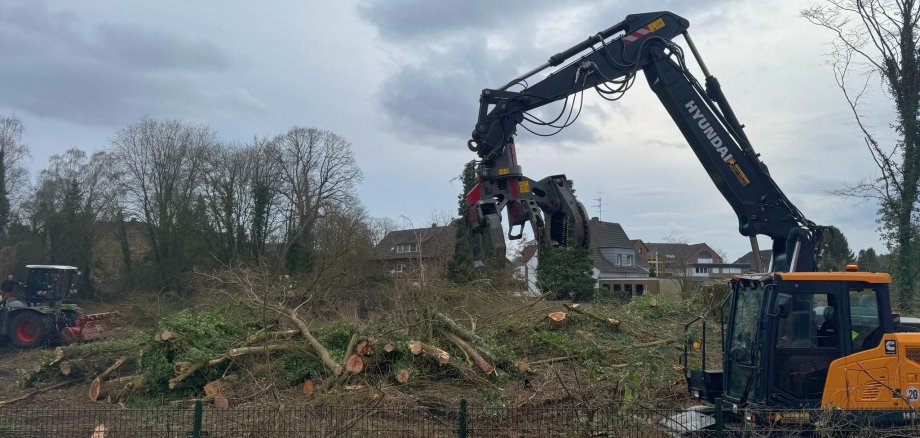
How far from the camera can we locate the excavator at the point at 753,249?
290 inches

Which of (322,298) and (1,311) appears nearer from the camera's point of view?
(322,298)

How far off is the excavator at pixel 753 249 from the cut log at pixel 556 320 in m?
5.11

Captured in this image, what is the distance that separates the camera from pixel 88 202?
42938 mm

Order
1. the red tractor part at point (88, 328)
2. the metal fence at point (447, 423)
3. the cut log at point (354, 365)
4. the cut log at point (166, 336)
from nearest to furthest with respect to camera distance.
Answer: the metal fence at point (447, 423) < the cut log at point (354, 365) < the cut log at point (166, 336) < the red tractor part at point (88, 328)

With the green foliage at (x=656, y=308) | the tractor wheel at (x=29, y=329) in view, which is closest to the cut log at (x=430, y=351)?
the green foliage at (x=656, y=308)

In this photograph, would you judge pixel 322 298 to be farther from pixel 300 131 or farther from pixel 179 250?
pixel 300 131

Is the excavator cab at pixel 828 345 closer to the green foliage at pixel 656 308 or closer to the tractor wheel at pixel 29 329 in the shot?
the green foliage at pixel 656 308

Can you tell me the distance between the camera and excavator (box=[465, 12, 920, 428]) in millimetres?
7375

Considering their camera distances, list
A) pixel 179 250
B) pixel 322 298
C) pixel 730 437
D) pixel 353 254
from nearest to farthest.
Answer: pixel 730 437
pixel 322 298
pixel 353 254
pixel 179 250

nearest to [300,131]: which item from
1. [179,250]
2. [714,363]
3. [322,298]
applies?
[179,250]

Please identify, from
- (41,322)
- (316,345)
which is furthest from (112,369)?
(41,322)

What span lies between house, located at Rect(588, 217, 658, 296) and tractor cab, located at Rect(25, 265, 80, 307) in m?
34.2

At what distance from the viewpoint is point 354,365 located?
11.1m

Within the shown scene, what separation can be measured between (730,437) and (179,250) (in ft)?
122
